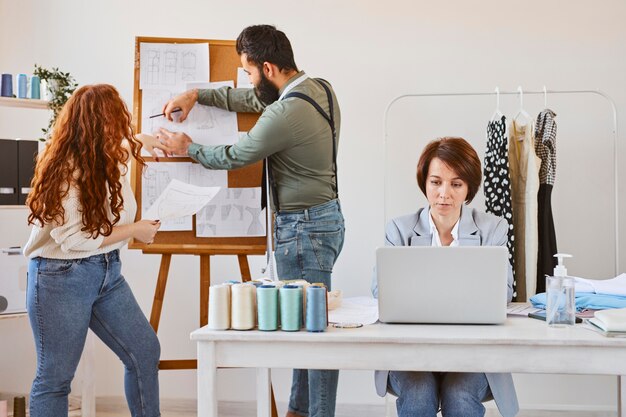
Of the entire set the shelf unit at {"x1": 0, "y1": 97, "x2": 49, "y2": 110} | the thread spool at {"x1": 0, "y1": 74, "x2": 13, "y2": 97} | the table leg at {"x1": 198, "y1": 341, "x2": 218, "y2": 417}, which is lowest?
the table leg at {"x1": 198, "y1": 341, "x2": 218, "y2": 417}

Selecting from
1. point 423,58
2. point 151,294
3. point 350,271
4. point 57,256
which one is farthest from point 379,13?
point 57,256

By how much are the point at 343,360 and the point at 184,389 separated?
2.17 metres

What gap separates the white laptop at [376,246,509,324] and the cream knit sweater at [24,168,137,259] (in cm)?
98

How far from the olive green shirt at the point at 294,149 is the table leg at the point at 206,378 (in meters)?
1.04

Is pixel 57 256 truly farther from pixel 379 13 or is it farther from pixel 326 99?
pixel 379 13

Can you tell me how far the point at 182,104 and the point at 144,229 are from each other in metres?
0.70

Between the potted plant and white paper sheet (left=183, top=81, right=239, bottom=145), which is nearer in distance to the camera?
white paper sheet (left=183, top=81, right=239, bottom=145)

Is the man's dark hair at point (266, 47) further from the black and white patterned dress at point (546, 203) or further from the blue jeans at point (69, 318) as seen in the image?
the black and white patterned dress at point (546, 203)

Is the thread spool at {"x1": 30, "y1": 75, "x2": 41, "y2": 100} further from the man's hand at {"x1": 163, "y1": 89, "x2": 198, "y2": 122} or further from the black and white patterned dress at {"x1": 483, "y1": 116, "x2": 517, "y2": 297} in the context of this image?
the black and white patterned dress at {"x1": 483, "y1": 116, "x2": 517, "y2": 297}

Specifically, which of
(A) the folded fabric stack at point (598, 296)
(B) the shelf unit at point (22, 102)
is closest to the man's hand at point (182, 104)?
(B) the shelf unit at point (22, 102)

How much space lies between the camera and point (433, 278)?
1.80 m

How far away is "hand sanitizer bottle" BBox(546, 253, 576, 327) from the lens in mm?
1847

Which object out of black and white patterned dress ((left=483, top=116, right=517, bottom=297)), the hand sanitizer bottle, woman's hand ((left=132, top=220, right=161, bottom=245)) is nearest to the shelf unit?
woman's hand ((left=132, top=220, right=161, bottom=245))

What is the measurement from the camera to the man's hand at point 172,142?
9.80ft
